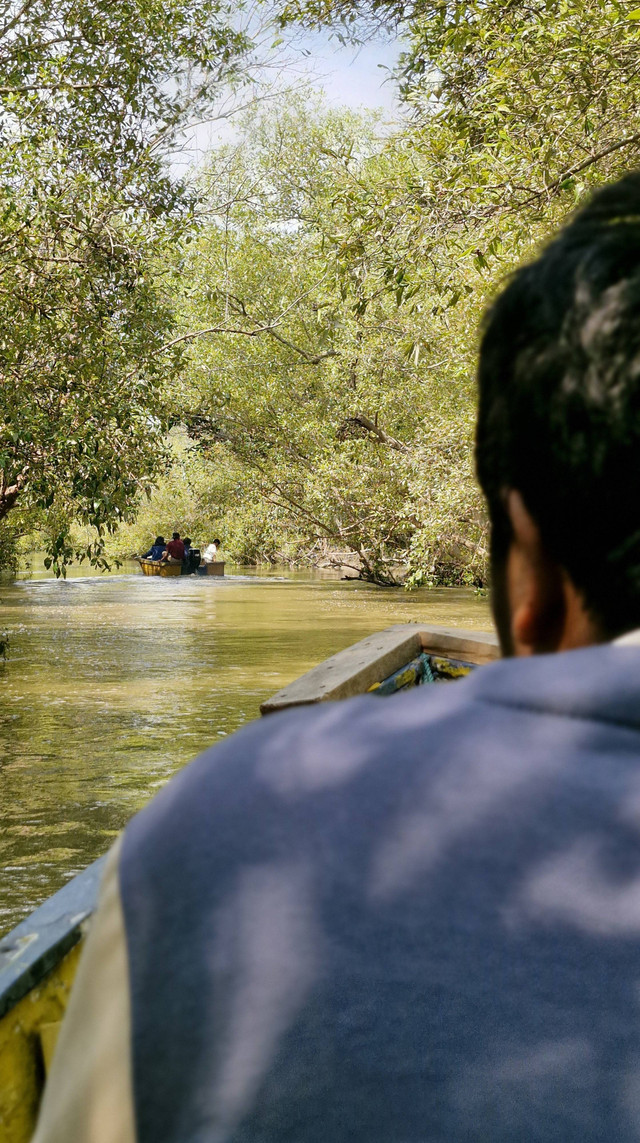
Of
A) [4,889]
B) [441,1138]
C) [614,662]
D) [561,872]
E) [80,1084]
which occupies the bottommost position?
[4,889]

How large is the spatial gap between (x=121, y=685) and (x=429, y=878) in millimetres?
12974

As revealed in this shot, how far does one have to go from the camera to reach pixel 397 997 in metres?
0.81

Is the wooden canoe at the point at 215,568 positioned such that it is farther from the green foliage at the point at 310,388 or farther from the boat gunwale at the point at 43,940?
the boat gunwale at the point at 43,940

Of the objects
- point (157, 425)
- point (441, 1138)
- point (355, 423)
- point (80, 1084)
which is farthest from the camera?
point (355, 423)

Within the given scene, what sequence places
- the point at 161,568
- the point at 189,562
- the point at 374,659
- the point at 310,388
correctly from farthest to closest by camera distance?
the point at 189,562 < the point at 161,568 < the point at 310,388 < the point at 374,659

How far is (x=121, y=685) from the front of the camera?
13461mm

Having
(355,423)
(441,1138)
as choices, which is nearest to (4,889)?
(441,1138)

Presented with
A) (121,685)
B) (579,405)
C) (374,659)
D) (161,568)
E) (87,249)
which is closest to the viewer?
(579,405)

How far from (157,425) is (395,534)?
1895cm

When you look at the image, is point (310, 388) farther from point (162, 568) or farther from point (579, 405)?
point (579, 405)

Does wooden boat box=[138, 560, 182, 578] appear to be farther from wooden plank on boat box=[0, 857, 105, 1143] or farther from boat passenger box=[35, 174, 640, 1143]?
boat passenger box=[35, 174, 640, 1143]

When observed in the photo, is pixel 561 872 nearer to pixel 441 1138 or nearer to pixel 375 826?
pixel 375 826

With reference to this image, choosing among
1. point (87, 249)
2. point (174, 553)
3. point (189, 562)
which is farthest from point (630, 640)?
point (189, 562)

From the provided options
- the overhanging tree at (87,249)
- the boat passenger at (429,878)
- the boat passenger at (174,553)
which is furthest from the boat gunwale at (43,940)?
the boat passenger at (174,553)
